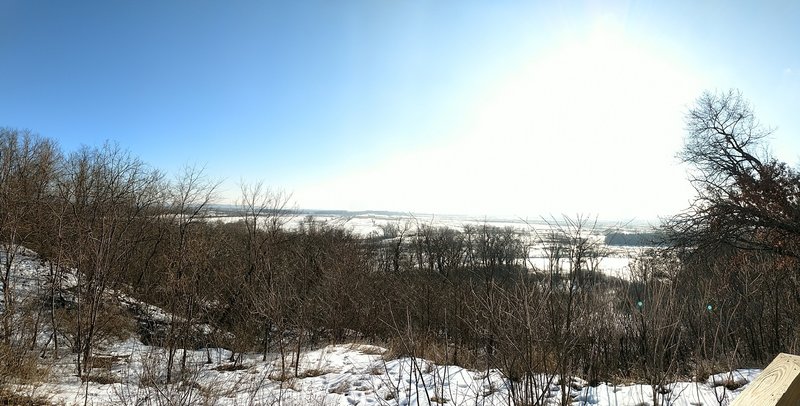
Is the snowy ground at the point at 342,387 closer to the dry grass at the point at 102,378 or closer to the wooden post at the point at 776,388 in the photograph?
the dry grass at the point at 102,378

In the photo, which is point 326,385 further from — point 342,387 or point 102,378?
point 102,378

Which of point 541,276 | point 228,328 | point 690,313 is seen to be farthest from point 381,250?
point 541,276

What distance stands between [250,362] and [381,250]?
39329 mm

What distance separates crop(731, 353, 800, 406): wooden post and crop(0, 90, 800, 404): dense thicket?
3232 mm

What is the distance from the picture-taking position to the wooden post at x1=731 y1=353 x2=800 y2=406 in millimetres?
1187

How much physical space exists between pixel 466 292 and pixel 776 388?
65.0ft

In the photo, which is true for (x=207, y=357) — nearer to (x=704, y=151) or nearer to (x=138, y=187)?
(x=138, y=187)

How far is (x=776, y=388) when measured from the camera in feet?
4.02

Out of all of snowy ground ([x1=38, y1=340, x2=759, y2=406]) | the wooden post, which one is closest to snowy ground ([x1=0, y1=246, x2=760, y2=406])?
snowy ground ([x1=38, y1=340, x2=759, y2=406])

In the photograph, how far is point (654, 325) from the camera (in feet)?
16.2

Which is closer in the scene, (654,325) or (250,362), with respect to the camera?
(654,325)

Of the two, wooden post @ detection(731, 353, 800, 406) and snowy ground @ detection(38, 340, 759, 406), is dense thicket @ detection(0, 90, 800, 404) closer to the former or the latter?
snowy ground @ detection(38, 340, 759, 406)

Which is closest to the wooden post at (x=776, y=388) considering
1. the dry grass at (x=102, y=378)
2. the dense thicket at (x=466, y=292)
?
the dense thicket at (x=466, y=292)

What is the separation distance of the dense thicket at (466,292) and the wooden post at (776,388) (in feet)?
10.6
